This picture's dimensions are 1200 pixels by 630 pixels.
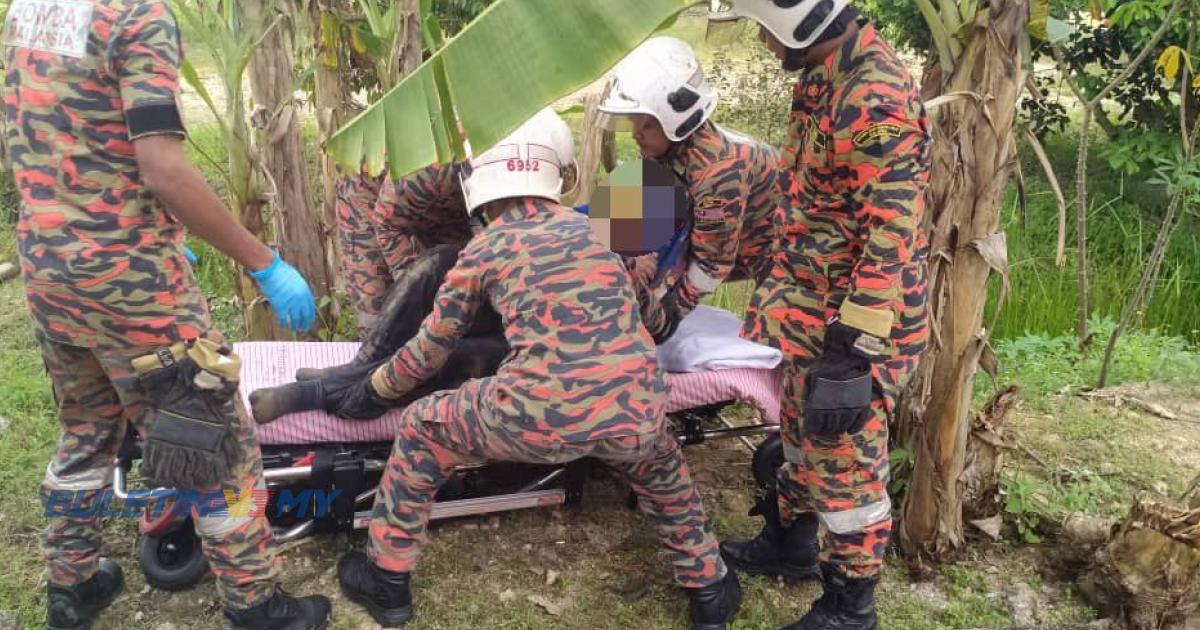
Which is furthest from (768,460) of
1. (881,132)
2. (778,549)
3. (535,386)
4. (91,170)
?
(91,170)

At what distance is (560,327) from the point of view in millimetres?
2723

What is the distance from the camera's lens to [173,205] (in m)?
2.41

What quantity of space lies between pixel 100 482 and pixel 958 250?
2743 mm

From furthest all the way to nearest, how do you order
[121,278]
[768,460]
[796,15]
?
1. [768,460]
2. [796,15]
3. [121,278]

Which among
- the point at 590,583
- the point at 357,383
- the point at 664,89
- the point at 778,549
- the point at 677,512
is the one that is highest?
the point at 664,89

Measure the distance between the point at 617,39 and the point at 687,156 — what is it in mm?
1815

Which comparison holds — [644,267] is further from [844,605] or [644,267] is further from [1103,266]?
[1103,266]

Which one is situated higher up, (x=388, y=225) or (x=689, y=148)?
(x=689, y=148)

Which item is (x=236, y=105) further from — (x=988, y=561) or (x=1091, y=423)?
(x=1091, y=423)

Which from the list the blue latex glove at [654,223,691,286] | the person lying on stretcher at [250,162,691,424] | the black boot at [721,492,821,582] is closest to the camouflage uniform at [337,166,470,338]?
the person lying on stretcher at [250,162,691,424]

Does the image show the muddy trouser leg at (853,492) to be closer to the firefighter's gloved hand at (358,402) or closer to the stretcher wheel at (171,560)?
the firefighter's gloved hand at (358,402)

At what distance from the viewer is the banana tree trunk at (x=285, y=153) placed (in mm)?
4344

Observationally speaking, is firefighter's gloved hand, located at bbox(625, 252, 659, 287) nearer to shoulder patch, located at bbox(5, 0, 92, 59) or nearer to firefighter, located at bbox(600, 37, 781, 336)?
firefighter, located at bbox(600, 37, 781, 336)

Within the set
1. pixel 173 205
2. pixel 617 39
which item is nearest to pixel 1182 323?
pixel 617 39
